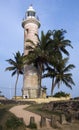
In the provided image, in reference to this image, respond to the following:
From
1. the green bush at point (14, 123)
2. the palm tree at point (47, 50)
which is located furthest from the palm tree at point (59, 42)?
the green bush at point (14, 123)

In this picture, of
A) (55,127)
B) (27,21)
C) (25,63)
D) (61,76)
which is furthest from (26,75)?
(55,127)

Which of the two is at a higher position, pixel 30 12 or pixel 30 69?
pixel 30 12

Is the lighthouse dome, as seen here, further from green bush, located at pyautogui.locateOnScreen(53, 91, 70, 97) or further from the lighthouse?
green bush, located at pyautogui.locateOnScreen(53, 91, 70, 97)

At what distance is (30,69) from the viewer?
4719 cm

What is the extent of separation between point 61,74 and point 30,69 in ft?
17.0

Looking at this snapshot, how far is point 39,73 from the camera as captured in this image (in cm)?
4688

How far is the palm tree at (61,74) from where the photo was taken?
155ft

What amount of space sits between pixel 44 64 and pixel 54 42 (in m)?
3.83

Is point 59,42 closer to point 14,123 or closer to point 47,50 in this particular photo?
point 47,50

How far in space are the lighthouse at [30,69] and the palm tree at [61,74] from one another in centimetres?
235

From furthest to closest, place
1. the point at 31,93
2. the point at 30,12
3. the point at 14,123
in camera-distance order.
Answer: the point at 30,12 < the point at 31,93 < the point at 14,123

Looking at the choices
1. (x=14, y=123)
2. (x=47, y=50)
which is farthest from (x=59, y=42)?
(x=14, y=123)

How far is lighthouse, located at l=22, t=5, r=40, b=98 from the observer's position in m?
46.2

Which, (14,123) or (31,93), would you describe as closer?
(14,123)
